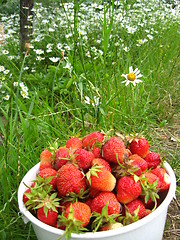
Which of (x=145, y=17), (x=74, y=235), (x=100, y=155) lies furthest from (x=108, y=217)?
(x=145, y=17)

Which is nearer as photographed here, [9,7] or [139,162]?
[139,162]

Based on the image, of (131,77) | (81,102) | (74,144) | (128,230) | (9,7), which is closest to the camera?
(128,230)

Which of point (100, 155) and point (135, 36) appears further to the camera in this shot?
point (135, 36)

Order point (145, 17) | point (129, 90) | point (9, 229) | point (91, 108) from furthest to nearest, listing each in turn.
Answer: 1. point (145, 17)
2. point (129, 90)
3. point (91, 108)
4. point (9, 229)

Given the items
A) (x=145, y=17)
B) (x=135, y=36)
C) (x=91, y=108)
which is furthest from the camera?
(x=145, y=17)

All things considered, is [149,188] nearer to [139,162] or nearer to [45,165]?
[139,162]

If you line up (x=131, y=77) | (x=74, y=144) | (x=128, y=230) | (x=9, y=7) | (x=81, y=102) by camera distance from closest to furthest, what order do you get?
(x=128, y=230), (x=74, y=144), (x=131, y=77), (x=81, y=102), (x=9, y=7)

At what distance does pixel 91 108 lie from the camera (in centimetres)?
148

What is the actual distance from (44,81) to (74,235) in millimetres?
1526

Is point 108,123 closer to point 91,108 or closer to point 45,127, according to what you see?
point 91,108

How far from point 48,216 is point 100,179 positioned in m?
0.16

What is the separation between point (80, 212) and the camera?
794 millimetres

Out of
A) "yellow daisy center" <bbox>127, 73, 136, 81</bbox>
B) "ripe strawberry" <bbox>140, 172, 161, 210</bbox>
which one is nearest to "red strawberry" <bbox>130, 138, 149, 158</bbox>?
"ripe strawberry" <bbox>140, 172, 161, 210</bbox>

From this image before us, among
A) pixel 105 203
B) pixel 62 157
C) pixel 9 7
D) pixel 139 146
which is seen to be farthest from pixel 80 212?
pixel 9 7
